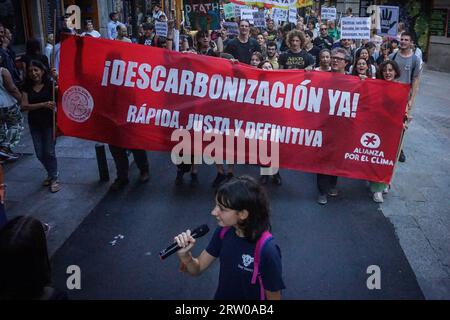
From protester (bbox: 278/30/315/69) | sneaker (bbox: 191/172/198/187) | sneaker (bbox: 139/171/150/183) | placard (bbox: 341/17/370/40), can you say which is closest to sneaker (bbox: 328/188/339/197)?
sneaker (bbox: 191/172/198/187)

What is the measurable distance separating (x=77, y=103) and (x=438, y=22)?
18.0 meters

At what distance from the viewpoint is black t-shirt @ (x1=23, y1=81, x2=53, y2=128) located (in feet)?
19.7

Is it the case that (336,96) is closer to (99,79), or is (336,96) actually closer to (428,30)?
(99,79)

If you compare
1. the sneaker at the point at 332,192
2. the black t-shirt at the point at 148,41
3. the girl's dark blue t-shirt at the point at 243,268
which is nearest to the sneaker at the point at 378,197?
the sneaker at the point at 332,192

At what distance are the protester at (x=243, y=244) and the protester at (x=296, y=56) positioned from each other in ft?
17.9

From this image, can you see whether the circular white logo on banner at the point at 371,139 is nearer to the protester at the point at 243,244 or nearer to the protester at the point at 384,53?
the protester at the point at 243,244

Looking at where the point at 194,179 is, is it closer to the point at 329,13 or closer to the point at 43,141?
the point at 43,141

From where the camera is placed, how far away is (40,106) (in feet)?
19.6

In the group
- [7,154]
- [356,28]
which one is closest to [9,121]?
[7,154]

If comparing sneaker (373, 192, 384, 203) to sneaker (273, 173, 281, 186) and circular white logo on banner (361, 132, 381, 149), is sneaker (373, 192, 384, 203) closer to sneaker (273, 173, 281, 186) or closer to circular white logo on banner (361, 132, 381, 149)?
circular white logo on banner (361, 132, 381, 149)

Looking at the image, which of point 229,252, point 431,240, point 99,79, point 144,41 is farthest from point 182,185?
point 144,41

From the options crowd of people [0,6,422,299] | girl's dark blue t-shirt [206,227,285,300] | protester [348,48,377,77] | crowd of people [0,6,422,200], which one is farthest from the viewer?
protester [348,48,377,77]

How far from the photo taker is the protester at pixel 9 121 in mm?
6926

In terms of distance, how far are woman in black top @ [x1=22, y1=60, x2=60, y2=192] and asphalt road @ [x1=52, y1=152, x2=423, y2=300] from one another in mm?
1061
